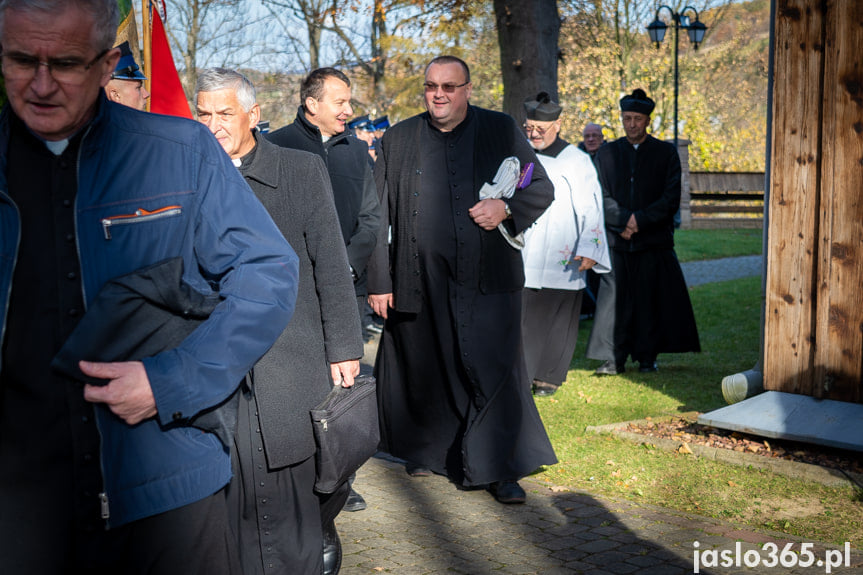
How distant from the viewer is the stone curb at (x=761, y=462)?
5.78 metres

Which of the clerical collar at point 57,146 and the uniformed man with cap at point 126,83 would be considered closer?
the clerical collar at point 57,146

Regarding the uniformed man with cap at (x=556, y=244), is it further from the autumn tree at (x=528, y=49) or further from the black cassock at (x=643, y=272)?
the autumn tree at (x=528, y=49)

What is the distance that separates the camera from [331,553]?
4535 millimetres

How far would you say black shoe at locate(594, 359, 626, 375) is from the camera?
385 inches

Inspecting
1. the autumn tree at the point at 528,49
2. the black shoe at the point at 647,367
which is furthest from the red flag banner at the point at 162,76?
the autumn tree at the point at 528,49

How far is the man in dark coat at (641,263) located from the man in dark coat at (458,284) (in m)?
3.74

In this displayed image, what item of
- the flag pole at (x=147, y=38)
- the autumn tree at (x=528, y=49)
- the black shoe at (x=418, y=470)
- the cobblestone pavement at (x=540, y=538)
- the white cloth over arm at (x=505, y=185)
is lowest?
the black shoe at (x=418, y=470)

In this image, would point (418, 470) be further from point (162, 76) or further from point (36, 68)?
point (36, 68)

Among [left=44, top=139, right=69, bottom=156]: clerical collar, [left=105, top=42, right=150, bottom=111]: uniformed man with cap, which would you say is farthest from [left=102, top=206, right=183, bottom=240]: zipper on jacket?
[left=105, top=42, right=150, bottom=111]: uniformed man with cap

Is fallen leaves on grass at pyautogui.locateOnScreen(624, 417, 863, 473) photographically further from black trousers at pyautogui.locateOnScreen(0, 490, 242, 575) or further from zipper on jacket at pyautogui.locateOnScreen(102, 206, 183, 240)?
zipper on jacket at pyautogui.locateOnScreen(102, 206, 183, 240)

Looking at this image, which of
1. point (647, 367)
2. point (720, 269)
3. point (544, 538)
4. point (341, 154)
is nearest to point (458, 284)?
point (341, 154)

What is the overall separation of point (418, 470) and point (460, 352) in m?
0.85

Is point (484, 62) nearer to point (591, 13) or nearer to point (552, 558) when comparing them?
point (591, 13)

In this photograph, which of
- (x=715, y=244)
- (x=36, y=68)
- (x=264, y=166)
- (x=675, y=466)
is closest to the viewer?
(x=36, y=68)
